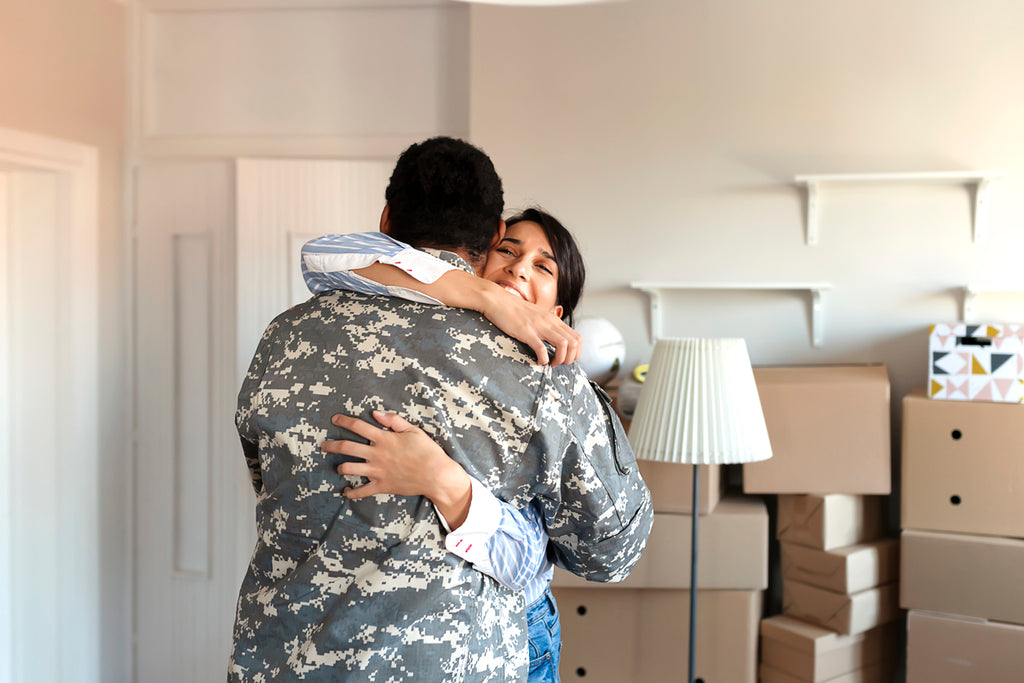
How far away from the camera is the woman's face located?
1.57 metres

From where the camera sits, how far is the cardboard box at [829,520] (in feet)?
7.61

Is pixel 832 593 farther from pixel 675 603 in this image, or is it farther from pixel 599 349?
pixel 599 349

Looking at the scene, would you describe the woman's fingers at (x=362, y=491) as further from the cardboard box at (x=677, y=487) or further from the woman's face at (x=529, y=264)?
the cardboard box at (x=677, y=487)

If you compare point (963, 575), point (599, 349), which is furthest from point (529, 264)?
point (963, 575)

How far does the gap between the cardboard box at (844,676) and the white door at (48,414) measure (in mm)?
2280

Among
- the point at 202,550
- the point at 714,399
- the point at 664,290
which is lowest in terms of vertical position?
the point at 202,550

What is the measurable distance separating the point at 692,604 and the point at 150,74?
264 cm

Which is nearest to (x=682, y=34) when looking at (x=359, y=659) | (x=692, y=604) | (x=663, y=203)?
(x=663, y=203)

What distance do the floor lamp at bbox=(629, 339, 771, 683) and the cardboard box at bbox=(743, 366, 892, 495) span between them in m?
0.35

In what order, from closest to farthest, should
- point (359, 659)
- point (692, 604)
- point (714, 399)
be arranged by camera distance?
1. point (359, 659)
2. point (714, 399)
3. point (692, 604)

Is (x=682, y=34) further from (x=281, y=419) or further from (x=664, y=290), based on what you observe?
(x=281, y=419)

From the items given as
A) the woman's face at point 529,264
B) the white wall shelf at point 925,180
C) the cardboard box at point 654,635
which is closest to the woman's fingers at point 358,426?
the woman's face at point 529,264

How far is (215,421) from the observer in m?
3.15

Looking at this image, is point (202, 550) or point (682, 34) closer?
point (682, 34)
